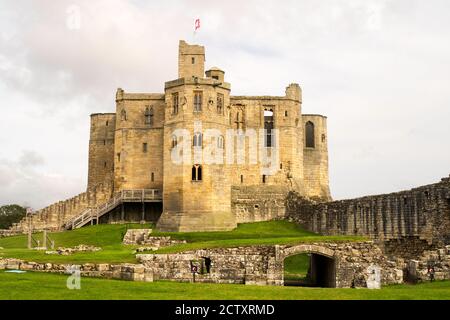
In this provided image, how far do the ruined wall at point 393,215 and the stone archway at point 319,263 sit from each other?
5.42 meters

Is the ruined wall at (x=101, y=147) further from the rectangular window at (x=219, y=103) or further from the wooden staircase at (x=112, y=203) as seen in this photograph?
the rectangular window at (x=219, y=103)

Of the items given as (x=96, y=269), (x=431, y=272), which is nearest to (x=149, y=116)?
(x=96, y=269)

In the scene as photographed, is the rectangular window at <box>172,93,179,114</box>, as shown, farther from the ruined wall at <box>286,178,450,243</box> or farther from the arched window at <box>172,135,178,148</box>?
the ruined wall at <box>286,178,450,243</box>

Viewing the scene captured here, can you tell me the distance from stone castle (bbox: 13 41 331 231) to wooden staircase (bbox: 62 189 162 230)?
0.32 feet

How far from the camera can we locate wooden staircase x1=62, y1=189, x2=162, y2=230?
6606 centimetres

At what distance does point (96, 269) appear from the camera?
100ft

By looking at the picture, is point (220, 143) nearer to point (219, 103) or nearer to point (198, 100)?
point (219, 103)

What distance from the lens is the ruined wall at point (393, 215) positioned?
39.6m

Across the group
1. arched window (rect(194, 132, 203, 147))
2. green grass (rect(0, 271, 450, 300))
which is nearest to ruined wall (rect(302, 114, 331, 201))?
arched window (rect(194, 132, 203, 147))

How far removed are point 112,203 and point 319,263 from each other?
2903 centimetres

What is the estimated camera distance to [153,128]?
68.2 metres

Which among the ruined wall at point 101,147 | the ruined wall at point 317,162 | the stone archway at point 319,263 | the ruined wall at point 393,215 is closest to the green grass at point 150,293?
the stone archway at point 319,263

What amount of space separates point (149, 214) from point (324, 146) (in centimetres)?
2259
